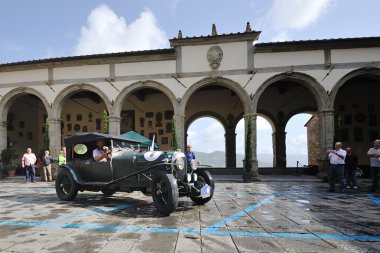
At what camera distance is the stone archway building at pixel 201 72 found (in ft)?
41.7

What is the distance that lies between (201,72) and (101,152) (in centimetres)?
818

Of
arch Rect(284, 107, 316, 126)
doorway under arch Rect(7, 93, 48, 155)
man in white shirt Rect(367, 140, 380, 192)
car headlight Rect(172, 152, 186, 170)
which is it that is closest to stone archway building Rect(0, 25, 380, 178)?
man in white shirt Rect(367, 140, 380, 192)

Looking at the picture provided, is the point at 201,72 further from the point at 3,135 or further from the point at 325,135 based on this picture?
the point at 3,135

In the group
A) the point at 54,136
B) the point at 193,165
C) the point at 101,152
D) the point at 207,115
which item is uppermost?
the point at 207,115

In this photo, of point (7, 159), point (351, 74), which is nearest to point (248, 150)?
point (351, 74)

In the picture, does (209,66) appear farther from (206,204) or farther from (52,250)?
(52,250)

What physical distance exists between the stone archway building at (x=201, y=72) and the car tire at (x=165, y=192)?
8.15m

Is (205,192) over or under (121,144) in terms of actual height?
under

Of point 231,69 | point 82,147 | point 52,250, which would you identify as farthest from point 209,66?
point 52,250

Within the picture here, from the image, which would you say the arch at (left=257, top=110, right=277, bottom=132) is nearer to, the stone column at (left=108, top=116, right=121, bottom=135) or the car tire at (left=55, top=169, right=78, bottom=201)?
the stone column at (left=108, top=116, right=121, bottom=135)

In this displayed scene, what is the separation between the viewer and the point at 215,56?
13.3m

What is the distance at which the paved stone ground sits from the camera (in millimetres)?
3341

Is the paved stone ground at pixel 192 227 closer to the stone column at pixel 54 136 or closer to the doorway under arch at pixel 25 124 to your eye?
the stone column at pixel 54 136

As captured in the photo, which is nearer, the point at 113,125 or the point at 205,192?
the point at 205,192
